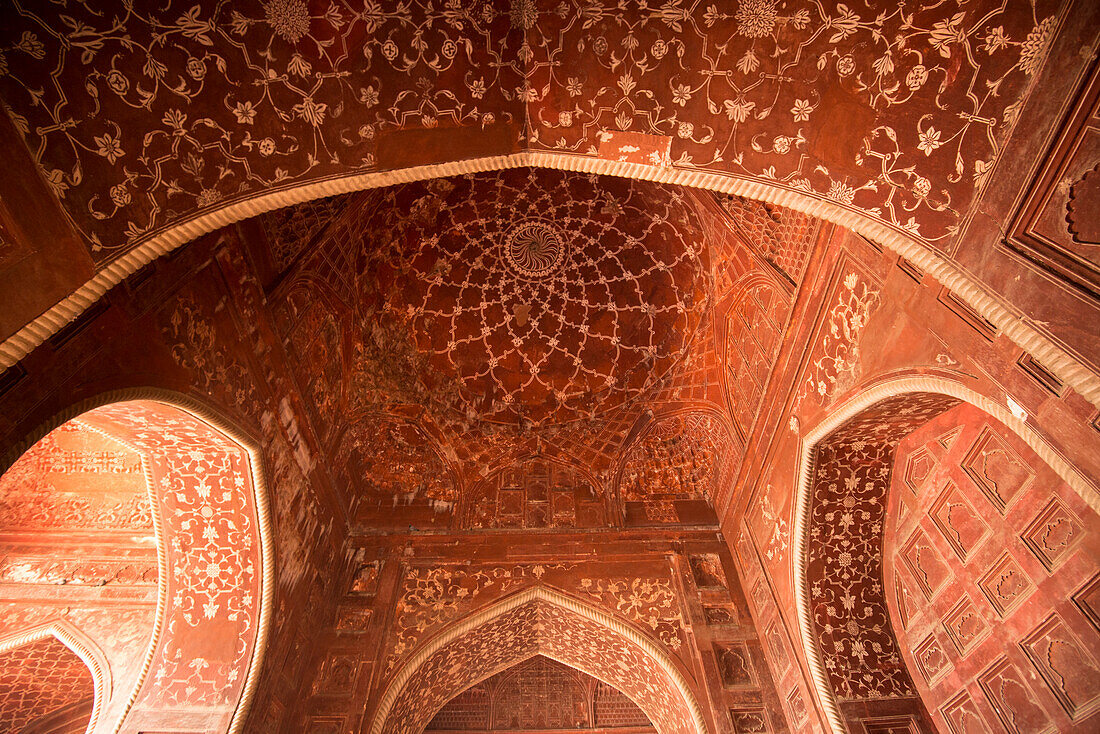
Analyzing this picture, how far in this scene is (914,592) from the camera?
182 inches

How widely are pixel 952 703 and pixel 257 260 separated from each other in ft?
19.9

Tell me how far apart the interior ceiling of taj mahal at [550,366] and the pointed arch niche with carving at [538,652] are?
5 centimetres

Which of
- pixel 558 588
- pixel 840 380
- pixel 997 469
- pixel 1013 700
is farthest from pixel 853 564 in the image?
pixel 558 588

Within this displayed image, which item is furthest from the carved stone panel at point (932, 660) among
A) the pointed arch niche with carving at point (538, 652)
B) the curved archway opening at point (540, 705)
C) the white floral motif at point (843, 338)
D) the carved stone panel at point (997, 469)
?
the curved archway opening at point (540, 705)

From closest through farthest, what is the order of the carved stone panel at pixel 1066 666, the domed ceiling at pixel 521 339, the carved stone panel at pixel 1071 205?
the carved stone panel at pixel 1071 205 → the carved stone panel at pixel 1066 666 → the domed ceiling at pixel 521 339

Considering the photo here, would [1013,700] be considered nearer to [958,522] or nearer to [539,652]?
[958,522]

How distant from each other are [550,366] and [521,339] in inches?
18.9

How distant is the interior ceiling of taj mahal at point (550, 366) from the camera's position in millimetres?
2521

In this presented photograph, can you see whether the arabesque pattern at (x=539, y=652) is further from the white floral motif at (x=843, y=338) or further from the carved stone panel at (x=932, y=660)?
the white floral motif at (x=843, y=338)

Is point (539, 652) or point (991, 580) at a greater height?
point (539, 652)

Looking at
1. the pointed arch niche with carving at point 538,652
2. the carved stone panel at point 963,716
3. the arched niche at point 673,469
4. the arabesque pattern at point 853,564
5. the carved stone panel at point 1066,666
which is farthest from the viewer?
the arched niche at point 673,469

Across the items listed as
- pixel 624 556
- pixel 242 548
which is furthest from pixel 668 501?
pixel 242 548

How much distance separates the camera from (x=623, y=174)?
334 cm

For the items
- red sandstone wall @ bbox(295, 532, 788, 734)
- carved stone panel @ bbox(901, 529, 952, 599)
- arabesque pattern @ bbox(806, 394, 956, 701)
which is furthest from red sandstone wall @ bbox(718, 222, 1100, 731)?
carved stone panel @ bbox(901, 529, 952, 599)
